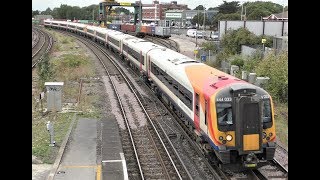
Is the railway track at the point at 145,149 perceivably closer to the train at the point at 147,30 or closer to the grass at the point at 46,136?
the grass at the point at 46,136

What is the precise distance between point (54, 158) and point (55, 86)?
6732 mm

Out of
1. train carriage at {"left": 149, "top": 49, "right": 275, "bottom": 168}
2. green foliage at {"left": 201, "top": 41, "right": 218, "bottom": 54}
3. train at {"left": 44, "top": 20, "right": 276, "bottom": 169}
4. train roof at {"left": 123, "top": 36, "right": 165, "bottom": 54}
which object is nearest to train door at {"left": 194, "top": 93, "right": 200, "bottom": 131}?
train at {"left": 44, "top": 20, "right": 276, "bottom": 169}

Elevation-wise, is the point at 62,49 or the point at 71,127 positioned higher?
the point at 62,49

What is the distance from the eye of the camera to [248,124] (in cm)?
1056

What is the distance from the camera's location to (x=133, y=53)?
3023cm

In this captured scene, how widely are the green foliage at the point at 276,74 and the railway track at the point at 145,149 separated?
21.0 ft

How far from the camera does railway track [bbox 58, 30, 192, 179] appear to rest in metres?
12.0

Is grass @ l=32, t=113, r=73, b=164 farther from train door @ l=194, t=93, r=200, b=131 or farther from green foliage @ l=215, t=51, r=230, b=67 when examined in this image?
green foliage @ l=215, t=51, r=230, b=67

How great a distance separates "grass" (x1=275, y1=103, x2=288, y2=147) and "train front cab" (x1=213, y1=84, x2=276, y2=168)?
165 inches

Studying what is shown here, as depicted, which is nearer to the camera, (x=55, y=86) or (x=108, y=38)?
(x=55, y=86)

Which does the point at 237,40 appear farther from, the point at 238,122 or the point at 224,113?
the point at 238,122
